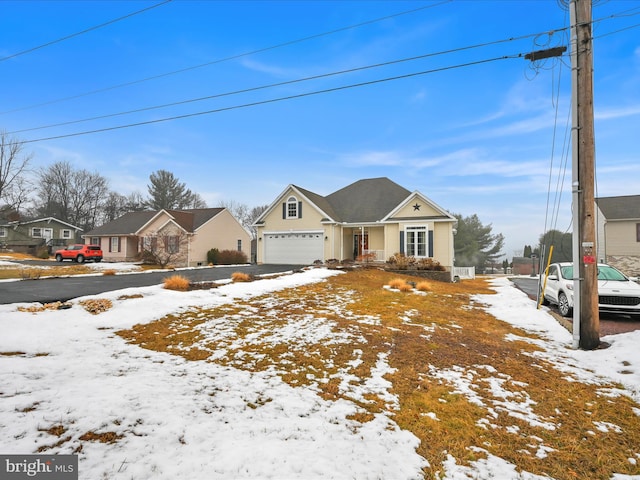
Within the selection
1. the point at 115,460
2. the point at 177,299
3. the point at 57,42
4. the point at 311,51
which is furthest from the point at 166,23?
the point at 115,460

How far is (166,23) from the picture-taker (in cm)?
1013

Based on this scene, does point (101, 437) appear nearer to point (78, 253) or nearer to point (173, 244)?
point (173, 244)

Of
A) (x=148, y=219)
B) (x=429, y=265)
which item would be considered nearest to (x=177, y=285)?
(x=429, y=265)

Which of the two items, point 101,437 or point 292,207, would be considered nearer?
point 101,437

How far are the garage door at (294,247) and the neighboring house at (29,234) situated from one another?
3668 centimetres

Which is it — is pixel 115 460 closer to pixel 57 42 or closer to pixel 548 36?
pixel 548 36

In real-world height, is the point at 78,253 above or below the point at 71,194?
below

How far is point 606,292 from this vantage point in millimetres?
7816

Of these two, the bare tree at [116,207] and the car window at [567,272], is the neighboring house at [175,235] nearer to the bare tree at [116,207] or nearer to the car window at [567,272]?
the bare tree at [116,207]

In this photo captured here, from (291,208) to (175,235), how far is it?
39.1 ft

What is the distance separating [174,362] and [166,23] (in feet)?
37.9

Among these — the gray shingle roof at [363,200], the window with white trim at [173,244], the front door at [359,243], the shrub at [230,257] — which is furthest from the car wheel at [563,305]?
the window with white trim at [173,244]

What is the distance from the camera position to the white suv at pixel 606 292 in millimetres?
7730

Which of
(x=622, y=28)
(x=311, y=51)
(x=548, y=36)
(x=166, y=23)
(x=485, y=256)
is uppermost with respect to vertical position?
(x=166, y=23)
